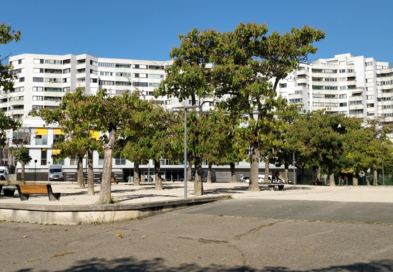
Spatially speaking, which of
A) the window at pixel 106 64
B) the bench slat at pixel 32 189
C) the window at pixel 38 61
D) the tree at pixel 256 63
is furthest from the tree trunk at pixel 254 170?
the window at pixel 38 61

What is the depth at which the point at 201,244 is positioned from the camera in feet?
28.3

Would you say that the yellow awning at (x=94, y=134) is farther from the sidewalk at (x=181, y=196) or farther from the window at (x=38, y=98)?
the window at (x=38, y=98)

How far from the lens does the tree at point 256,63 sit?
26141 mm

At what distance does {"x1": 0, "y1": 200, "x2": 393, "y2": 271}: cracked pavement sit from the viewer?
6.81 m

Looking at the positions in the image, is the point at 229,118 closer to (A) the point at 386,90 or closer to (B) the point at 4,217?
(B) the point at 4,217

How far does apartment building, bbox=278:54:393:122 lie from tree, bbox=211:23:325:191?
275 feet

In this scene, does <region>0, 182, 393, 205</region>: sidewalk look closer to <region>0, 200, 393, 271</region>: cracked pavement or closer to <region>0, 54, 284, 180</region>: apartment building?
<region>0, 200, 393, 271</region>: cracked pavement

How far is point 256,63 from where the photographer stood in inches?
1077

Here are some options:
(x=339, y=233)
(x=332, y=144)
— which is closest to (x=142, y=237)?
(x=339, y=233)

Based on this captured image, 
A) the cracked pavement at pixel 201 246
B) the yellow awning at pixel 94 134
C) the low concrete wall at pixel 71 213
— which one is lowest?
the cracked pavement at pixel 201 246

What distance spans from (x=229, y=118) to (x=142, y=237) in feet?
46.7

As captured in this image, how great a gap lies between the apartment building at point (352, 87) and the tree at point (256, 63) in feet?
275

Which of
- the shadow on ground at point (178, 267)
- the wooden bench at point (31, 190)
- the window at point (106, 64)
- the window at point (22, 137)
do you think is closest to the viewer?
the shadow on ground at point (178, 267)

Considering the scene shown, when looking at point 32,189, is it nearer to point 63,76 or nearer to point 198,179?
point 198,179
